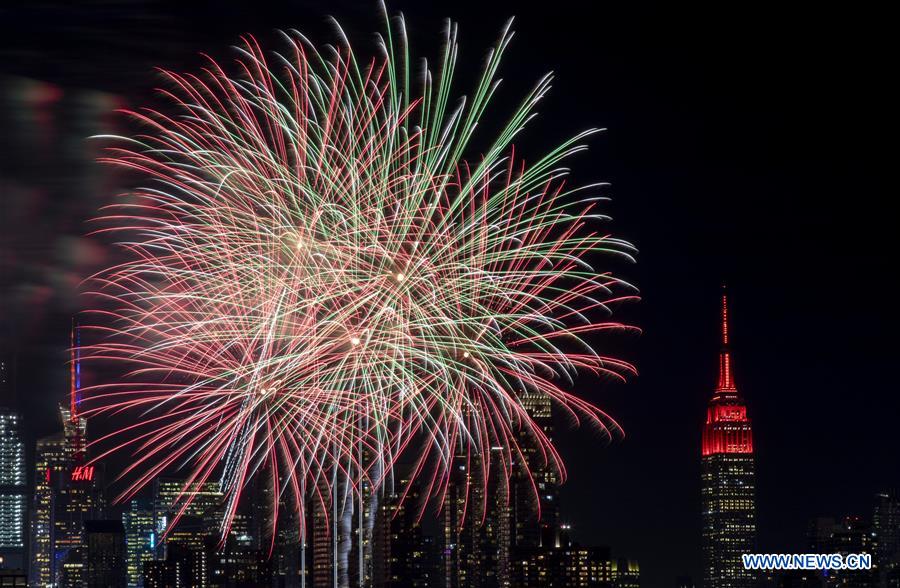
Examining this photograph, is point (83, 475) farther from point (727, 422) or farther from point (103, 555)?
point (727, 422)

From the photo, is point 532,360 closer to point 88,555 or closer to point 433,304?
point 433,304

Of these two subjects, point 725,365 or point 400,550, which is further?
point 725,365

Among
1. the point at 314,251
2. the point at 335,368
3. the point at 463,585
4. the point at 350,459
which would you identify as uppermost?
the point at 314,251

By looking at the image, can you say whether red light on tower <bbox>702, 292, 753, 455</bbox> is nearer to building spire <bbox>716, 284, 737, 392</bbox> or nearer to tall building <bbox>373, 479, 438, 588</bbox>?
building spire <bbox>716, 284, 737, 392</bbox>

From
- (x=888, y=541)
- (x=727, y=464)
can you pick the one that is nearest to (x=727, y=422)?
(x=727, y=464)

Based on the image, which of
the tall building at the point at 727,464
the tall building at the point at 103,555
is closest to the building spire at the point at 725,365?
the tall building at the point at 727,464

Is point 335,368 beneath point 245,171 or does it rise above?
beneath

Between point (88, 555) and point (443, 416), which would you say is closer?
point (443, 416)

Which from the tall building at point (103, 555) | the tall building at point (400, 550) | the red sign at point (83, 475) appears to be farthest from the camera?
the red sign at point (83, 475)

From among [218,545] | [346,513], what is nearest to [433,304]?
[346,513]

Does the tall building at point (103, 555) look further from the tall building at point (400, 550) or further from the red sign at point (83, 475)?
the tall building at point (400, 550)

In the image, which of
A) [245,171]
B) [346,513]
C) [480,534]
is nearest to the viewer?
[245,171]
